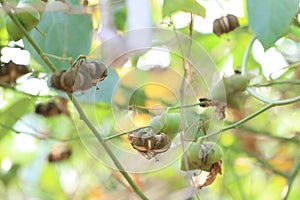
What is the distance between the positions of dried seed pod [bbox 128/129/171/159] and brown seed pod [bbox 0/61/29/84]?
282mm

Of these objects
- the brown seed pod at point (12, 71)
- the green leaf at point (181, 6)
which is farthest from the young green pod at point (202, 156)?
the brown seed pod at point (12, 71)

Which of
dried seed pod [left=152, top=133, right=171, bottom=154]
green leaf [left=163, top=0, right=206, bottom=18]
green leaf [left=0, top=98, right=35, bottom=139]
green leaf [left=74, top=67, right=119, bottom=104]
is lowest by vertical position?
green leaf [left=0, top=98, right=35, bottom=139]

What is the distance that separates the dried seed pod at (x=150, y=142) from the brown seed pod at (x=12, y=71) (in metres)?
0.28

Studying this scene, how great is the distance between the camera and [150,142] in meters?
0.63

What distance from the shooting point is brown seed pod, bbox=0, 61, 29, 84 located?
862 mm

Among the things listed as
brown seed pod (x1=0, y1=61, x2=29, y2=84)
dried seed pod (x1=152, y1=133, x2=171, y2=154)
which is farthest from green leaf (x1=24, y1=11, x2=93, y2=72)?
dried seed pod (x1=152, y1=133, x2=171, y2=154)

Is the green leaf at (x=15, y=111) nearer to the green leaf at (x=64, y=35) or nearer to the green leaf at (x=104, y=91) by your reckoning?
the green leaf at (x=64, y=35)

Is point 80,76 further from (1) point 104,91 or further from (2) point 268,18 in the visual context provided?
(2) point 268,18

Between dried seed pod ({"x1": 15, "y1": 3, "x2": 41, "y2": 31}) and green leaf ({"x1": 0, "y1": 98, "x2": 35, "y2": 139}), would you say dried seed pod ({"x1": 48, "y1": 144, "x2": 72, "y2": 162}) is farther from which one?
dried seed pod ({"x1": 15, "y1": 3, "x2": 41, "y2": 31})

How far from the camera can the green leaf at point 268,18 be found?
63cm

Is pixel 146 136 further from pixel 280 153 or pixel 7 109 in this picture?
pixel 280 153

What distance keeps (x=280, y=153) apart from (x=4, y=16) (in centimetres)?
73

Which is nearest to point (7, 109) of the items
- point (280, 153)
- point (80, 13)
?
point (80, 13)

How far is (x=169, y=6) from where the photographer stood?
28.1 inches
